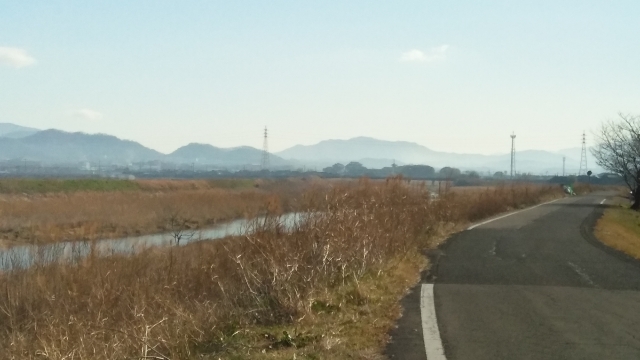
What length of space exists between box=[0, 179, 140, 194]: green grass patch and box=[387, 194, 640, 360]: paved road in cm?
3821

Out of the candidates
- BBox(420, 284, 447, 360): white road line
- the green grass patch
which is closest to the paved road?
BBox(420, 284, 447, 360): white road line

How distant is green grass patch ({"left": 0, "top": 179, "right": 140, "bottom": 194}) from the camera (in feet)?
161

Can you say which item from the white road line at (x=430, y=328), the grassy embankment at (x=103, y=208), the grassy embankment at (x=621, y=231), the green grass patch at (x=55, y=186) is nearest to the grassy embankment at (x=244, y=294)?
the white road line at (x=430, y=328)

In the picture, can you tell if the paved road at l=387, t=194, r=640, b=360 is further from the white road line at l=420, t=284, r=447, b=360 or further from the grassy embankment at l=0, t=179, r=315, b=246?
the grassy embankment at l=0, t=179, r=315, b=246

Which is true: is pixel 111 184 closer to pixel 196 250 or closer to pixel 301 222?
pixel 196 250

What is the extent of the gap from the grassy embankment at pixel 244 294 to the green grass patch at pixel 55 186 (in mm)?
35771

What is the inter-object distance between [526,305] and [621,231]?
23.3 meters

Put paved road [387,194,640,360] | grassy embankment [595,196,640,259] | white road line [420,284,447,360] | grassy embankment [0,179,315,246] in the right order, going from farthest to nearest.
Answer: grassy embankment [0,179,315,246], grassy embankment [595,196,640,259], paved road [387,194,640,360], white road line [420,284,447,360]

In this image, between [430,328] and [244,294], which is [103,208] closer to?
[244,294]

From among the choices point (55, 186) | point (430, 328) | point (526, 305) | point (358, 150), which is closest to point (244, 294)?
point (430, 328)

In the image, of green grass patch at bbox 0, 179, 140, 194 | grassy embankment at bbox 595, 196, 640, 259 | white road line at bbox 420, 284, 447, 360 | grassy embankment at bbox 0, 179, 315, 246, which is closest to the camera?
white road line at bbox 420, 284, 447, 360

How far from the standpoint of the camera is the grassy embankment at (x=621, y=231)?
23.7 meters

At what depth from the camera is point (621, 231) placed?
104 ft

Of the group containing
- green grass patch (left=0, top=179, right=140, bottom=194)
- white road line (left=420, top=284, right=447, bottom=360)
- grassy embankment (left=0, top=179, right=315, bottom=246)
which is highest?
green grass patch (left=0, top=179, right=140, bottom=194)
